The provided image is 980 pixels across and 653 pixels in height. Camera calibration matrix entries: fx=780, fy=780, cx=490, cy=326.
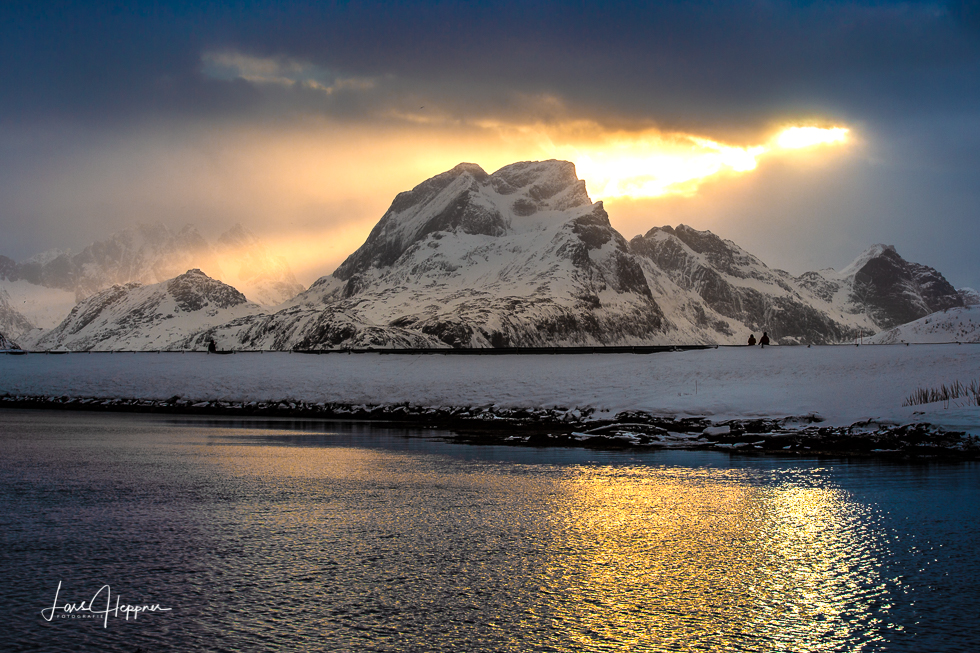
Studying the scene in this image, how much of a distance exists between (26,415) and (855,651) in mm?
57238

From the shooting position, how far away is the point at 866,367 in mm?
51219

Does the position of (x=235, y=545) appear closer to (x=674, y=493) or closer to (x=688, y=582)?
(x=688, y=582)

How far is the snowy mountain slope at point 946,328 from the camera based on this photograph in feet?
Answer: 411

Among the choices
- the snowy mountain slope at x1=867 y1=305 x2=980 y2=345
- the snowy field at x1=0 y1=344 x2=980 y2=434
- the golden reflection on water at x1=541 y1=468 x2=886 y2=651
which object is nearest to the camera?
the golden reflection on water at x1=541 y1=468 x2=886 y2=651

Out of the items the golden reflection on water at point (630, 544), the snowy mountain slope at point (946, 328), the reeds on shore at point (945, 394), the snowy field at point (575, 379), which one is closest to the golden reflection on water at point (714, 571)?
the golden reflection on water at point (630, 544)

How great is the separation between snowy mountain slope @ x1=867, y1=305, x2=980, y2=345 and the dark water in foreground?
11492 cm

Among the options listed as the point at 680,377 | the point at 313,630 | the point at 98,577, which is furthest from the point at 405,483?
the point at 680,377

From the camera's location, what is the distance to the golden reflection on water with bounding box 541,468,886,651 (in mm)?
10945

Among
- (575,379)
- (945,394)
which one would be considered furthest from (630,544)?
(575,379)

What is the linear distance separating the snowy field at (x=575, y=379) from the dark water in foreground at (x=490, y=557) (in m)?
15.7

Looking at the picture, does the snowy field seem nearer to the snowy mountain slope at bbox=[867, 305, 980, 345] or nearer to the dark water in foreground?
the dark water in foreground

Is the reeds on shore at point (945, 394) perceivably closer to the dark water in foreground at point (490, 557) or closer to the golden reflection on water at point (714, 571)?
the dark water in foreground at point (490, 557)

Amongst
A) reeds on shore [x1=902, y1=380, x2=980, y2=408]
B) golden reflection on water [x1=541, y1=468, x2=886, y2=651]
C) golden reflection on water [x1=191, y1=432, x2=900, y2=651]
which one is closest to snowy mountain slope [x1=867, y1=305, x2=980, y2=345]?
reeds on shore [x1=902, y1=380, x2=980, y2=408]

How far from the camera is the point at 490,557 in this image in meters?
14.7
